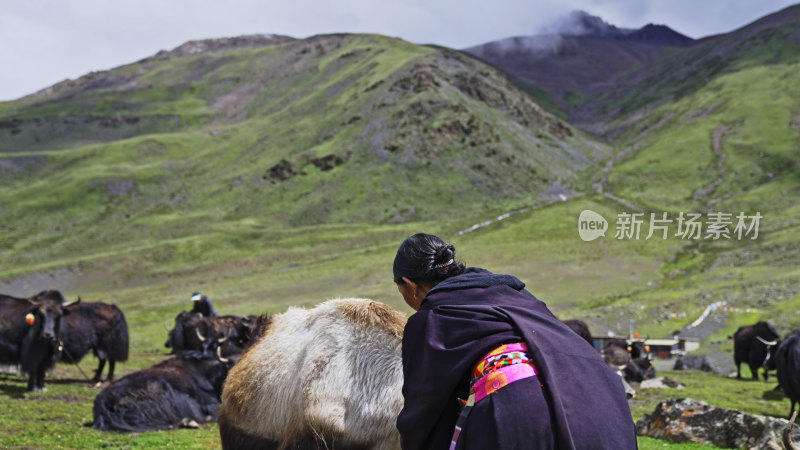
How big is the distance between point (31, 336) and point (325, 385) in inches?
521

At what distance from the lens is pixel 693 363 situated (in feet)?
89.0

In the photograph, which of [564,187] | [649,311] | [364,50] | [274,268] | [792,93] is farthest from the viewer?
[364,50]

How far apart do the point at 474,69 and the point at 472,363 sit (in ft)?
492

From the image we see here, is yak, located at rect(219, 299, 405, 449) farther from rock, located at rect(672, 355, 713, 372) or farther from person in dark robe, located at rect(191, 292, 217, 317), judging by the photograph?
rock, located at rect(672, 355, 713, 372)

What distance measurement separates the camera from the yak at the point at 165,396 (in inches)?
471

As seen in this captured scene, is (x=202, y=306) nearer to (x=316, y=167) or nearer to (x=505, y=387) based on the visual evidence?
(x=505, y=387)

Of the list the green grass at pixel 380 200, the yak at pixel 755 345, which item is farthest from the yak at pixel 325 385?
the yak at pixel 755 345

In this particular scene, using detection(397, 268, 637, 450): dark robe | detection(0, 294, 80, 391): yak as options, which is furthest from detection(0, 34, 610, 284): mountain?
detection(397, 268, 637, 450): dark robe

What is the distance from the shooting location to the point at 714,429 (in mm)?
10859

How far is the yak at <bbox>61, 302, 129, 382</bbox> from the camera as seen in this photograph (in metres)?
17.7

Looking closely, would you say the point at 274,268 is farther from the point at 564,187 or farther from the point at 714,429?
the point at 714,429

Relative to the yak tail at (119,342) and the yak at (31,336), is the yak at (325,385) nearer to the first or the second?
the yak at (31,336)

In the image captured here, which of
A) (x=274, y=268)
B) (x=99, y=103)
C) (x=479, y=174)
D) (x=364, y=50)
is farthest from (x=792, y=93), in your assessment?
(x=99, y=103)

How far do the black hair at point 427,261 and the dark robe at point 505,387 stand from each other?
31 centimetres
